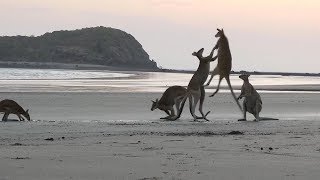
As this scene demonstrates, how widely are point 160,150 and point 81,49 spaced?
10959 cm

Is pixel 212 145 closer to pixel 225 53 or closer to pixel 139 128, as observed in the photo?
pixel 139 128

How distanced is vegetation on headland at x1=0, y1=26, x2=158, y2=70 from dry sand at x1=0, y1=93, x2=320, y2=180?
9410cm

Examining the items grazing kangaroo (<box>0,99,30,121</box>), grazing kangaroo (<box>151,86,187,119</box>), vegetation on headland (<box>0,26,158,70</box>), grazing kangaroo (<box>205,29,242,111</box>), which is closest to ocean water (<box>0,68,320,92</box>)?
grazing kangaroo (<box>151,86,187,119</box>)

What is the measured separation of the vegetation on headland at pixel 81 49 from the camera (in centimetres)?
11212

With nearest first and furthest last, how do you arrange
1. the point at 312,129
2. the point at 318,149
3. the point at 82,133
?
the point at 318,149, the point at 82,133, the point at 312,129

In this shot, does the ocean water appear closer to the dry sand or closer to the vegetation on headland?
the dry sand

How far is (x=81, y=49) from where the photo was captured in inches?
4594

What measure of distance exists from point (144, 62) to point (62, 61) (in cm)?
2181

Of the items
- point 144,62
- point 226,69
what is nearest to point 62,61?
point 144,62

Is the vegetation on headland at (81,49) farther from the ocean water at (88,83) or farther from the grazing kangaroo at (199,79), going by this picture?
the grazing kangaroo at (199,79)

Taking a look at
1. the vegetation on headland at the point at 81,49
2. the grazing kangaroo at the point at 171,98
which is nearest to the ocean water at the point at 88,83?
the grazing kangaroo at the point at 171,98

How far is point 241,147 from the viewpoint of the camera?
8.70 m

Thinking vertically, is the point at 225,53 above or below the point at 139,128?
above

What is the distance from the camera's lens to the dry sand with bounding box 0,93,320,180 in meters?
6.60
